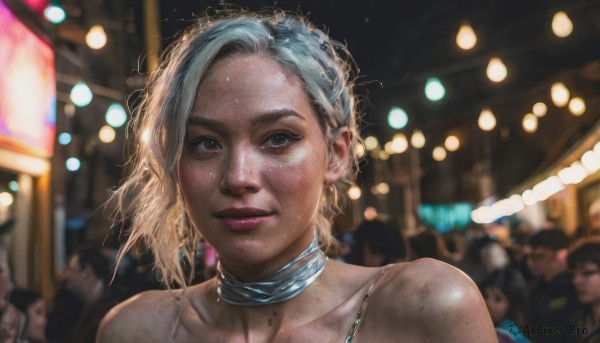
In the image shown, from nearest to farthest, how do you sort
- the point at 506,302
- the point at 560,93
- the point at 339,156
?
the point at 339,156, the point at 506,302, the point at 560,93

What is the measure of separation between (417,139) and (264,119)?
80.8 inches

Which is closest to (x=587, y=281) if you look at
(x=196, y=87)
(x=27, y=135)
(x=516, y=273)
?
(x=516, y=273)

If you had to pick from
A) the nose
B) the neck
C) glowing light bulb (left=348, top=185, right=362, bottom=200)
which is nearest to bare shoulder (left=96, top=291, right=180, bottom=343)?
the nose

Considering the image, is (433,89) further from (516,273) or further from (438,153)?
(438,153)

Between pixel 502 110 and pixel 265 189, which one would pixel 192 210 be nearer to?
pixel 265 189

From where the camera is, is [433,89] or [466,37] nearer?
[466,37]

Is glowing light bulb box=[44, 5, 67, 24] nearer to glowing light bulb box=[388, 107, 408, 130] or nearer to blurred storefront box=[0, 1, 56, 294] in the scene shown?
blurred storefront box=[0, 1, 56, 294]

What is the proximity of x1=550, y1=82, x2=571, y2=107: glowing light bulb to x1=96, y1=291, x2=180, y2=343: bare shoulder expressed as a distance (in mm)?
3805

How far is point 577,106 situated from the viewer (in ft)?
18.9

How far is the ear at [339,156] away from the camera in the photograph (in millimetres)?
1996

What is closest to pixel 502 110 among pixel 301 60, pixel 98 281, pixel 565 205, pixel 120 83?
pixel 565 205

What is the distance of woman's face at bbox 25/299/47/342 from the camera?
330cm

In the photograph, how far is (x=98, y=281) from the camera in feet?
10.5

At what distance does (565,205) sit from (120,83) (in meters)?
4.62
